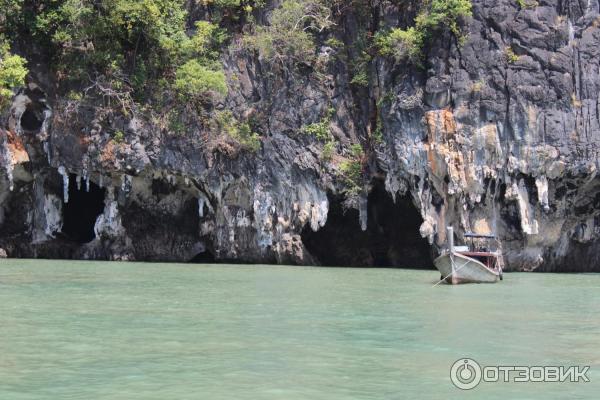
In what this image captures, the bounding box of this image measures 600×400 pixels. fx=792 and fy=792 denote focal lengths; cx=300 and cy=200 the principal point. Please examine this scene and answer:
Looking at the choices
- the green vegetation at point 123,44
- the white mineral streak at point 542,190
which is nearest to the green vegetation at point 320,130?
the green vegetation at point 123,44

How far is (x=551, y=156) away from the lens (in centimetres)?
3019

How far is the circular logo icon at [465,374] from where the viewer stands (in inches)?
346

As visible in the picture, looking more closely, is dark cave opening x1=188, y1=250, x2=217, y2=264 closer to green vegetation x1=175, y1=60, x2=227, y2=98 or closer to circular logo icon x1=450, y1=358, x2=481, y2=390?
green vegetation x1=175, y1=60, x2=227, y2=98

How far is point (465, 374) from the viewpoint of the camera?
9234 mm

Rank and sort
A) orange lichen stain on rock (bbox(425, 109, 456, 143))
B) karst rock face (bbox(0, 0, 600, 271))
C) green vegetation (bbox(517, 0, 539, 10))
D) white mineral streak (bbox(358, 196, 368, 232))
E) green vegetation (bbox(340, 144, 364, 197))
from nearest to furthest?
karst rock face (bbox(0, 0, 600, 271)) → orange lichen stain on rock (bbox(425, 109, 456, 143)) → green vegetation (bbox(517, 0, 539, 10)) → white mineral streak (bbox(358, 196, 368, 232)) → green vegetation (bbox(340, 144, 364, 197))

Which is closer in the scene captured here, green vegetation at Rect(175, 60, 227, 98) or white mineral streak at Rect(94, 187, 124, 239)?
green vegetation at Rect(175, 60, 227, 98)

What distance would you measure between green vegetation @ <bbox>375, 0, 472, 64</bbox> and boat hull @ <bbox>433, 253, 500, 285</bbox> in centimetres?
1154

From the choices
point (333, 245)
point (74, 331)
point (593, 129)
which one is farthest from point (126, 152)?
point (74, 331)

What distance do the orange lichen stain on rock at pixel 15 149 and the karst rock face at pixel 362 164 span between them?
0.06 metres

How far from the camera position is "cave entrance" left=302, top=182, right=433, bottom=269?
114 feet

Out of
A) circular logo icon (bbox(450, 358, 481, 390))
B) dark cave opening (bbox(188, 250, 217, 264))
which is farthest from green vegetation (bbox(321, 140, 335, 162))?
circular logo icon (bbox(450, 358, 481, 390))

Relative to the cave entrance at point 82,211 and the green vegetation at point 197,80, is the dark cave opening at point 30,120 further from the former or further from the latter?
the green vegetation at point 197,80

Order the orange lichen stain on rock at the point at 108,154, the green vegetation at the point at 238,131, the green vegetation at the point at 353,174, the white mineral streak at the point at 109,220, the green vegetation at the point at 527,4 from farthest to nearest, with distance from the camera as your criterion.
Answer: the white mineral streak at the point at 109,220, the green vegetation at the point at 238,131, the green vegetation at the point at 353,174, the orange lichen stain on rock at the point at 108,154, the green vegetation at the point at 527,4

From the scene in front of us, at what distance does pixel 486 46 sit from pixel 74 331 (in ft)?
78.1
